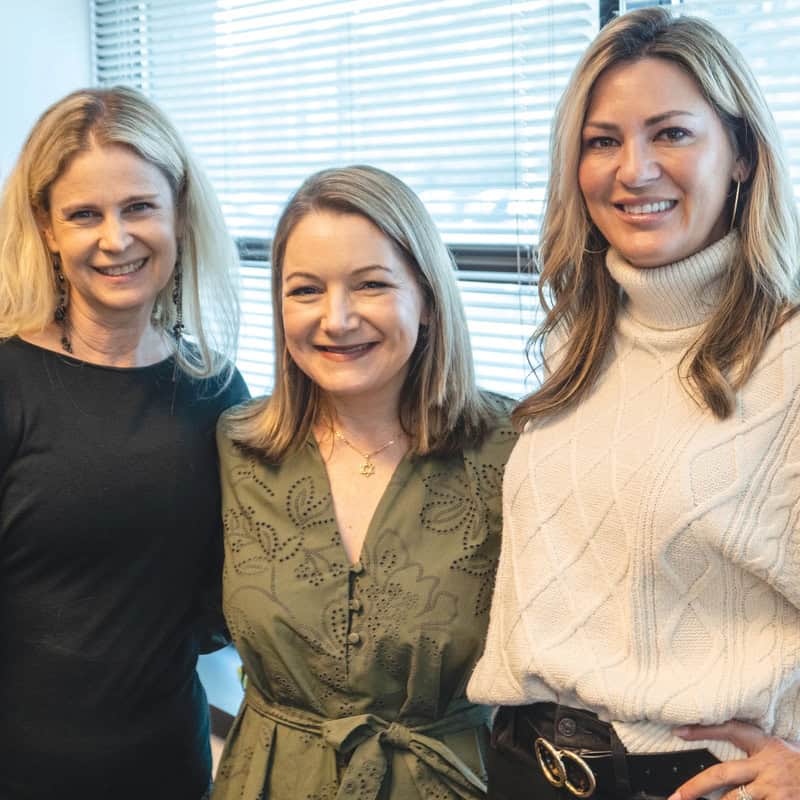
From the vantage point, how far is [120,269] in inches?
76.2

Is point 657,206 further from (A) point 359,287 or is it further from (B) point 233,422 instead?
(B) point 233,422

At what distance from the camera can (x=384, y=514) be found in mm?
1805

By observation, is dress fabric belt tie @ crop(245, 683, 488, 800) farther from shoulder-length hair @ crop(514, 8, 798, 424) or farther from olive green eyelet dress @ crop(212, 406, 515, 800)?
shoulder-length hair @ crop(514, 8, 798, 424)

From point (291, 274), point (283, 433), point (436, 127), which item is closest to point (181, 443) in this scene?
point (283, 433)

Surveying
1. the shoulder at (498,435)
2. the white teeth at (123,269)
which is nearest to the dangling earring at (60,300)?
the white teeth at (123,269)

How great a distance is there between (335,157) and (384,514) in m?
1.65

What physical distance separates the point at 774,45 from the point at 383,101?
1.16m

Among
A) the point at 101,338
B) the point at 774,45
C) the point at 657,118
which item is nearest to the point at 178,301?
the point at 101,338

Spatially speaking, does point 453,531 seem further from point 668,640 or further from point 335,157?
point 335,157

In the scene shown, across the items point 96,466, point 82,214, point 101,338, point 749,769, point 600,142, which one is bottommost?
point 749,769

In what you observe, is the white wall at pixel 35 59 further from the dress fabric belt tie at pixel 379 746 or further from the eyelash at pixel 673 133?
the eyelash at pixel 673 133

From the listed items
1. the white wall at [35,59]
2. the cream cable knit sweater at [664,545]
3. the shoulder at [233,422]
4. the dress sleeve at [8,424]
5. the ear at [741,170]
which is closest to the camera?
the cream cable knit sweater at [664,545]

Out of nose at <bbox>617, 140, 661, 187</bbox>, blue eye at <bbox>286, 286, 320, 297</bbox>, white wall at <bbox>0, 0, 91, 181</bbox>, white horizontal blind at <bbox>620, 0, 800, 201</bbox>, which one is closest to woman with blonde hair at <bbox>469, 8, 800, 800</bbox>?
nose at <bbox>617, 140, 661, 187</bbox>

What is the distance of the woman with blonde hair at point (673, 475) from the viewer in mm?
1441
